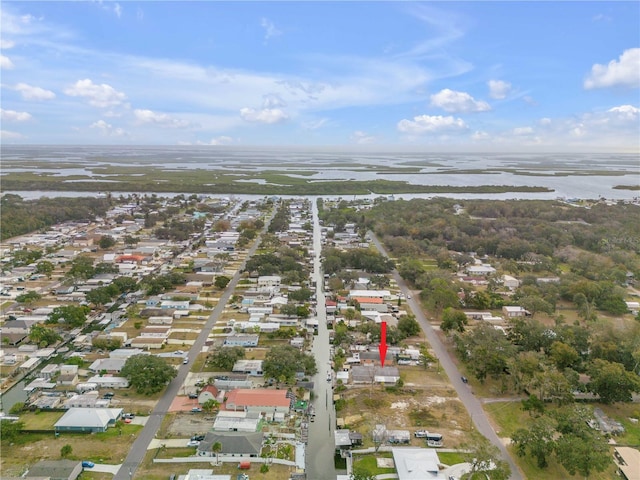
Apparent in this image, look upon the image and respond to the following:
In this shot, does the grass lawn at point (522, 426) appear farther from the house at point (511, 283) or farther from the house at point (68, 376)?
the house at point (68, 376)

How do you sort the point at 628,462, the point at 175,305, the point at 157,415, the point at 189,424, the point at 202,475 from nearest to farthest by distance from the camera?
the point at 202,475
the point at 628,462
the point at 189,424
the point at 157,415
the point at 175,305

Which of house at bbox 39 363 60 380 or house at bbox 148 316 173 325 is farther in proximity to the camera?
house at bbox 148 316 173 325

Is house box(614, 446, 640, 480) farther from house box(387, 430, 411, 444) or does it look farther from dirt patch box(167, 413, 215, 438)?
dirt patch box(167, 413, 215, 438)

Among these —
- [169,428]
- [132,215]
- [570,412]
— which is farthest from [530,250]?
[132,215]

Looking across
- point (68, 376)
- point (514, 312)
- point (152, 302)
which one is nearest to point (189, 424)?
point (68, 376)

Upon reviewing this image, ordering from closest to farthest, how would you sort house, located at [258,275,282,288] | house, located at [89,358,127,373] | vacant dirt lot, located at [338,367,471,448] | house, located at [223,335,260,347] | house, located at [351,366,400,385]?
vacant dirt lot, located at [338,367,471,448] → house, located at [351,366,400,385] → house, located at [89,358,127,373] → house, located at [223,335,260,347] → house, located at [258,275,282,288]

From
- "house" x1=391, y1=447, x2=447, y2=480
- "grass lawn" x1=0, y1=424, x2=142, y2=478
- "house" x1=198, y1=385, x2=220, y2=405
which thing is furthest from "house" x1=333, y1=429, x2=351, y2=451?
"grass lawn" x1=0, y1=424, x2=142, y2=478

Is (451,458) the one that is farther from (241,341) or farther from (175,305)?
(175,305)

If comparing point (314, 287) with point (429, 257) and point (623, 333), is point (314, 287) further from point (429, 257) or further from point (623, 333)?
point (623, 333)
